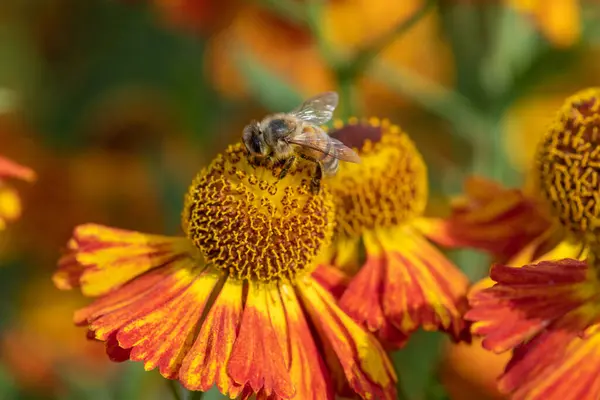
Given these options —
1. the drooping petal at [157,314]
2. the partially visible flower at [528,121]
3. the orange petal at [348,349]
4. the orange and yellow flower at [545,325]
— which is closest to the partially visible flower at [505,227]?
the orange and yellow flower at [545,325]

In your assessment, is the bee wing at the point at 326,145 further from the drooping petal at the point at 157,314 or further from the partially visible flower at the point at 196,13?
the partially visible flower at the point at 196,13

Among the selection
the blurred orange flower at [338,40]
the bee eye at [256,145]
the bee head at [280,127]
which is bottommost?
the bee eye at [256,145]

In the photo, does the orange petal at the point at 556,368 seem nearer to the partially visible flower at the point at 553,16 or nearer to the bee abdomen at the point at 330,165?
the bee abdomen at the point at 330,165

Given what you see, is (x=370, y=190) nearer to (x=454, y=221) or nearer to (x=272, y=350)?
(x=454, y=221)

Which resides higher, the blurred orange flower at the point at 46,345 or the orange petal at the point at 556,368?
the blurred orange flower at the point at 46,345

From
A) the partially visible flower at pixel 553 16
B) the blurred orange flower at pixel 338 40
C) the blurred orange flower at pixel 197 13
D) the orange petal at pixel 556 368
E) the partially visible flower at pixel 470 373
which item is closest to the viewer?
the orange petal at pixel 556 368

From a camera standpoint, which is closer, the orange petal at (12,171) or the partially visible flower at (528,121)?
the orange petal at (12,171)

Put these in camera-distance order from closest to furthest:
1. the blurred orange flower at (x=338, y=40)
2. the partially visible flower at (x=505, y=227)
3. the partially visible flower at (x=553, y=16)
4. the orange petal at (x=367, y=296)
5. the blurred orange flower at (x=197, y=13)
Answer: the orange petal at (x=367, y=296)
the partially visible flower at (x=505, y=227)
the partially visible flower at (x=553, y=16)
the blurred orange flower at (x=197, y=13)
the blurred orange flower at (x=338, y=40)
